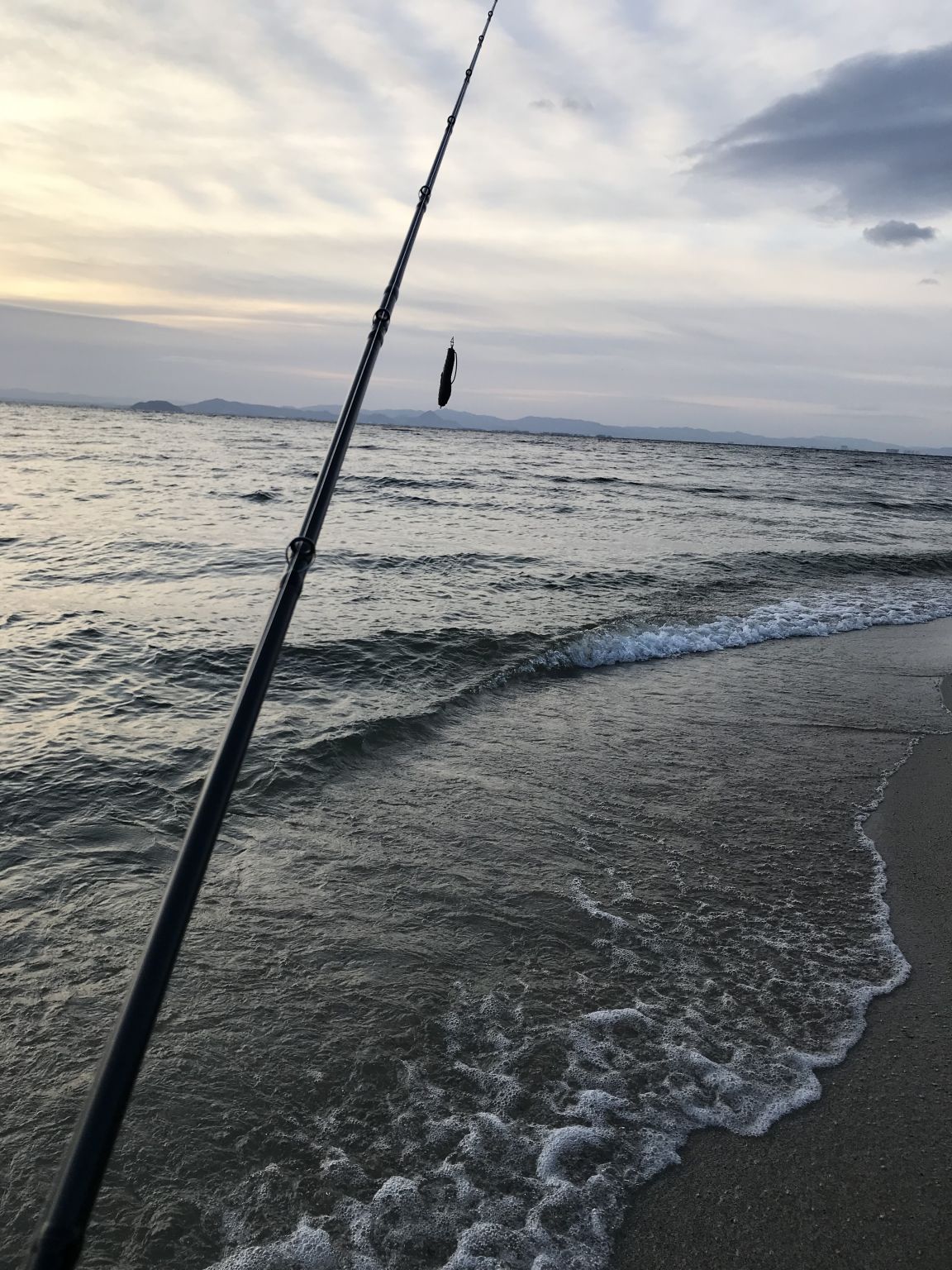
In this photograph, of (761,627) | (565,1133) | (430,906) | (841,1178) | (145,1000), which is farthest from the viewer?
(761,627)

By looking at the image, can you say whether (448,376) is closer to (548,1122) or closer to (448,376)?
(448,376)

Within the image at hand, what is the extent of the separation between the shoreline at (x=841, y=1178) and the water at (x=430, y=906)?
99 mm

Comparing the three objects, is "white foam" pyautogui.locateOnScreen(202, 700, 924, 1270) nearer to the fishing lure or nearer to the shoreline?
the shoreline

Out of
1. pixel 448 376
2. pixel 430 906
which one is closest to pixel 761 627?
pixel 430 906

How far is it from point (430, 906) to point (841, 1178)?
2.14 m

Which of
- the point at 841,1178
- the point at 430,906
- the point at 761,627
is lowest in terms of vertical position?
the point at 761,627

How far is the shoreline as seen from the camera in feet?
7.97

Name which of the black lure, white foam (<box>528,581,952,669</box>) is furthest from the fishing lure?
white foam (<box>528,581,952,669</box>)

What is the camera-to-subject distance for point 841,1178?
→ 8.73ft

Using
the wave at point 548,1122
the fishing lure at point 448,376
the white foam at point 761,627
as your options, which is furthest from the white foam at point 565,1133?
the white foam at point 761,627

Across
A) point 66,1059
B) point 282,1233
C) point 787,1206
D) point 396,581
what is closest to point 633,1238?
point 787,1206

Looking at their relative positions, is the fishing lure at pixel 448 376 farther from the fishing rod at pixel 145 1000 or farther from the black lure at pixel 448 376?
the fishing rod at pixel 145 1000

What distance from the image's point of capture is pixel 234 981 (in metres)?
3.59

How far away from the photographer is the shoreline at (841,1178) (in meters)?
2.43
